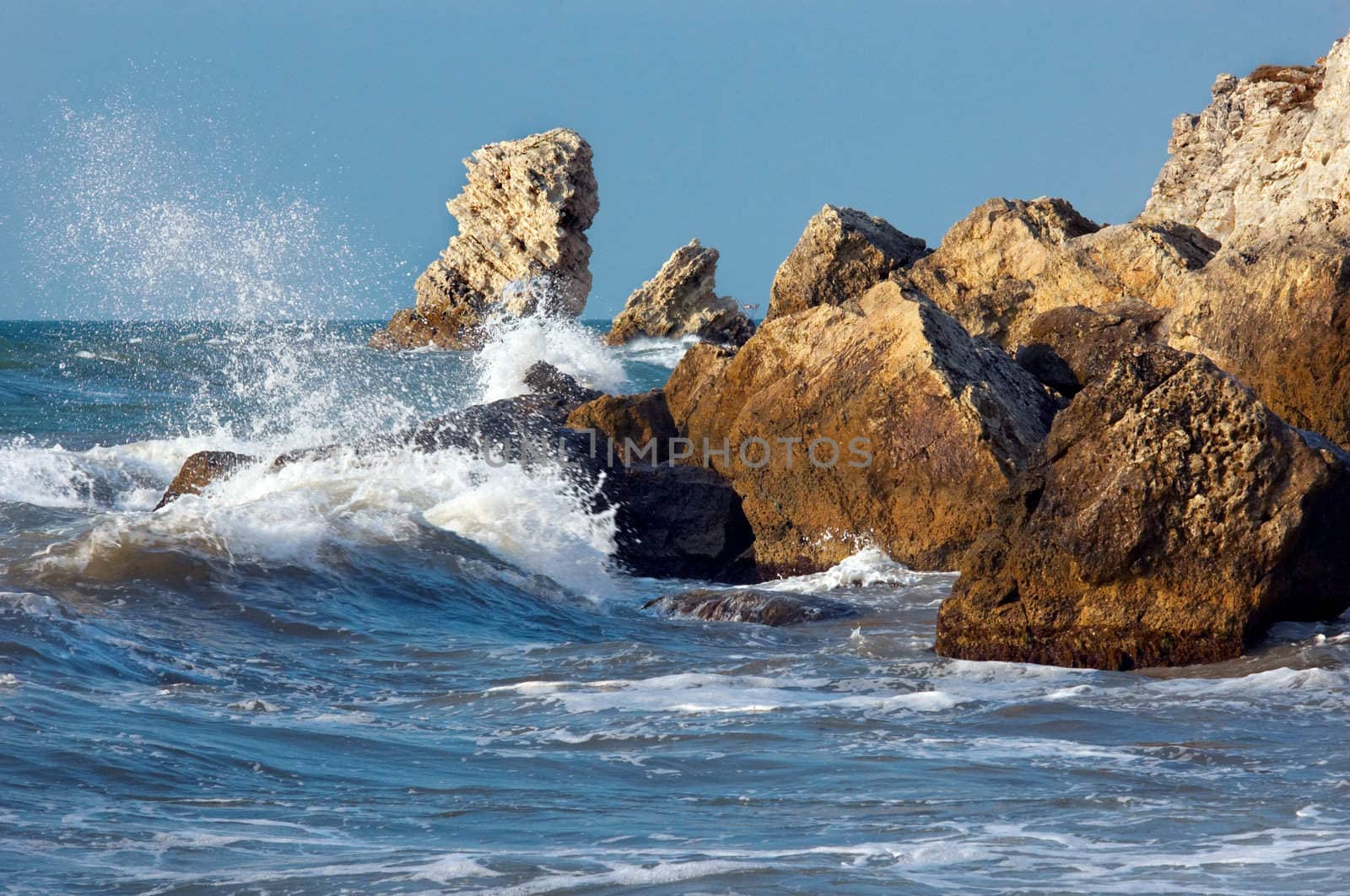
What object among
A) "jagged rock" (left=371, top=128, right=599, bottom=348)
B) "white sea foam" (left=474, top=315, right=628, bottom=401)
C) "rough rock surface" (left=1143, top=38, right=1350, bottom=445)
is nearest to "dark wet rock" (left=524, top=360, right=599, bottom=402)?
"white sea foam" (left=474, top=315, right=628, bottom=401)

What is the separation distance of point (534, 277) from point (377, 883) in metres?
29.8

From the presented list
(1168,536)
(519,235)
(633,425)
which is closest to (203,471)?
(633,425)

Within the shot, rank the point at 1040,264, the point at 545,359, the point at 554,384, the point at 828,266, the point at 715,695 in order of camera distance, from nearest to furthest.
Result: the point at 715,695, the point at 1040,264, the point at 828,266, the point at 554,384, the point at 545,359

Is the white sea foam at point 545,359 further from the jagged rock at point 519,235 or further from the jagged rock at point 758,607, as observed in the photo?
the jagged rock at point 519,235

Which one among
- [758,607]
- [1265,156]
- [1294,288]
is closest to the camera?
[758,607]

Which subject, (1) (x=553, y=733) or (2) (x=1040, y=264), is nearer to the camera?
(1) (x=553, y=733)

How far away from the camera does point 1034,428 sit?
8.99 meters

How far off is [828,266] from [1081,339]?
10.1 ft

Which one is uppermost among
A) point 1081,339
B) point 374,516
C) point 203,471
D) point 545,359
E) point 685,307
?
point 685,307

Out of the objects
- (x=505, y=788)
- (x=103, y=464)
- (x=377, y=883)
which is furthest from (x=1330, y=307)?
(x=103, y=464)

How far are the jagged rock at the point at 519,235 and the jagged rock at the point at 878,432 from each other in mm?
22194

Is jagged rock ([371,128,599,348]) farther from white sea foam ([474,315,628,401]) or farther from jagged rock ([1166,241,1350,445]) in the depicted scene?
jagged rock ([1166,241,1350,445])

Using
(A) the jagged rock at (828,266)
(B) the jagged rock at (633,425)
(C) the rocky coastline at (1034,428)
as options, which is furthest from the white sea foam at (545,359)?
(B) the jagged rock at (633,425)

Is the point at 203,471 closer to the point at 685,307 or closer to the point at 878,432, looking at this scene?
the point at 878,432
